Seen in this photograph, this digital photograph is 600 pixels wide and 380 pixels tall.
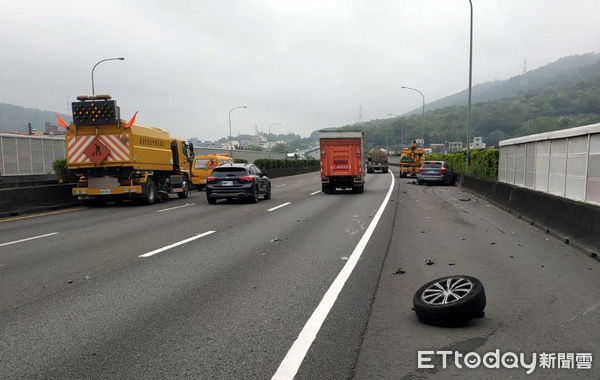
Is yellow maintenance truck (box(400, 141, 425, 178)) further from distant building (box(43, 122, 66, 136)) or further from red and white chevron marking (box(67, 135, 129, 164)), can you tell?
distant building (box(43, 122, 66, 136))

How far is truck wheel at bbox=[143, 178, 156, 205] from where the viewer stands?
19.1m

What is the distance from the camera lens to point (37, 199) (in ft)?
56.9

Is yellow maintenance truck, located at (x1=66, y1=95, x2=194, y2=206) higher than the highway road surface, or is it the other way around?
yellow maintenance truck, located at (x1=66, y1=95, x2=194, y2=206)

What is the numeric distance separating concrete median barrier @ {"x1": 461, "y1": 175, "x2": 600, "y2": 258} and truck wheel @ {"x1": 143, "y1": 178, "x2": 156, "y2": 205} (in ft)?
44.2

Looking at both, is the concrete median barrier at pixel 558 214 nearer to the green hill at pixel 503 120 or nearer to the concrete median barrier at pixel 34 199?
the concrete median barrier at pixel 34 199

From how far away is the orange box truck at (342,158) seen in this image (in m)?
23.8

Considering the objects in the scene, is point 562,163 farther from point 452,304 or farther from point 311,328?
Result: point 311,328

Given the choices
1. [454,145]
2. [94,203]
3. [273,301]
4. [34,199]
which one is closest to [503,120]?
[454,145]

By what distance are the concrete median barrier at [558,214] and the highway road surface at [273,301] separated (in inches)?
13.8

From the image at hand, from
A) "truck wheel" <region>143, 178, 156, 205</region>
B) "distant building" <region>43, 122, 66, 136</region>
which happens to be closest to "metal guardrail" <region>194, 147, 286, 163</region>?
"distant building" <region>43, 122, 66, 136</region>

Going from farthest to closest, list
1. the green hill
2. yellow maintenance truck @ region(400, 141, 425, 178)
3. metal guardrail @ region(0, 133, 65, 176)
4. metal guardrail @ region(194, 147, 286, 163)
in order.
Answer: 1. the green hill
2. metal guardrail @ region(194, 147, 286, 163)
3. yellow maintenance truck @ region(400, 141, 425, 178)
4. metal guardrail @ region(0, 133, 65, 176)

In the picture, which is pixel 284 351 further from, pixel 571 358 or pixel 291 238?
pixel 291 238

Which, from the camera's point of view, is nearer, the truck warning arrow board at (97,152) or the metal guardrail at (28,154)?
the truck warning arrow board at (97,152)

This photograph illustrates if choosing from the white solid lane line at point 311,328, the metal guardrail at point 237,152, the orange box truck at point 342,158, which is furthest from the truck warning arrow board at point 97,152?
the metal guardrail at point 237,152
